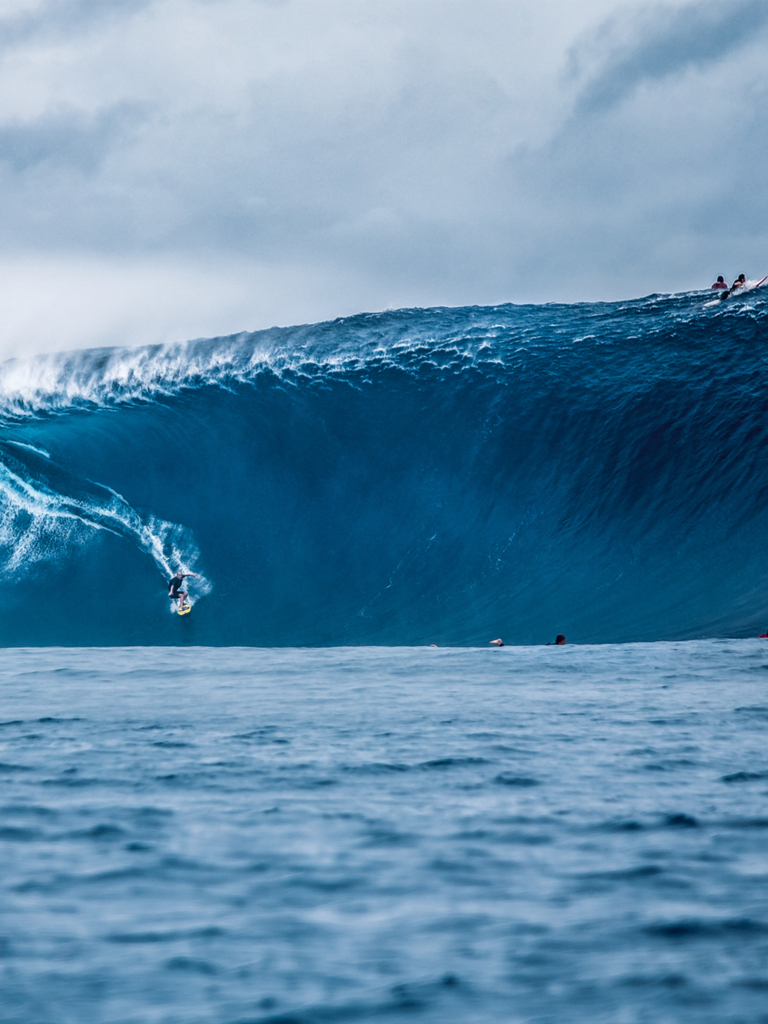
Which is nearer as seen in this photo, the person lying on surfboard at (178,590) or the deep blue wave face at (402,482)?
the deep blue wave face at (402,482)

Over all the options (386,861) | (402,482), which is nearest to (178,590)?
(402,482)

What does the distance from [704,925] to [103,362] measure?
21325 millimetres

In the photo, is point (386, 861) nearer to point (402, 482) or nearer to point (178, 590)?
point (178, 590)

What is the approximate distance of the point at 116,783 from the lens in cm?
550

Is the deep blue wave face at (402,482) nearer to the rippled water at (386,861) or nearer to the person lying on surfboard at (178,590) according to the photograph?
the person lying on surfboard at (178,590)

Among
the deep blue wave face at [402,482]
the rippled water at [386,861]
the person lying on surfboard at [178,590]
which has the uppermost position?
the deep blue wave face at [402,482]

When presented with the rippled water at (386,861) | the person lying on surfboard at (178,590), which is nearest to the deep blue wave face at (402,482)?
the person lying on surfboard at (178,590)

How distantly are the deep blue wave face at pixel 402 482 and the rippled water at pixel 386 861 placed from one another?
823 centimetres

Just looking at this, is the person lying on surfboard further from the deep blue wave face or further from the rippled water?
the rippled water

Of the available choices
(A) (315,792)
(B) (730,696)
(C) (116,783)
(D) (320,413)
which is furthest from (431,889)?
(D) (320,413)

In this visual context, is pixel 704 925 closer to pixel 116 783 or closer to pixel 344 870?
pixel 344 870

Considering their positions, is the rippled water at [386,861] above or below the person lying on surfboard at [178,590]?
below

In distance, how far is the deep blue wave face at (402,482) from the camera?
1642 cm

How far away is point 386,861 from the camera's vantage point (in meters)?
4.14
